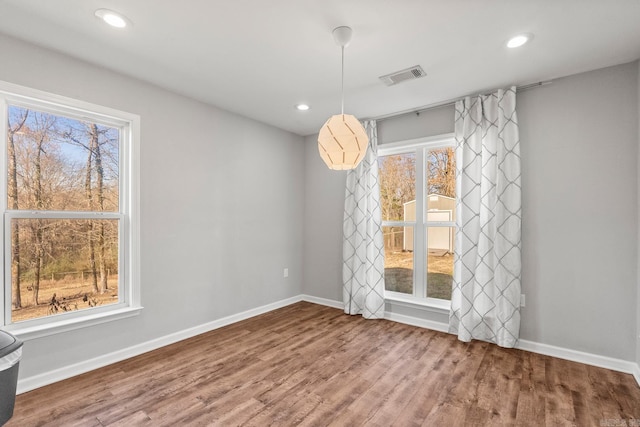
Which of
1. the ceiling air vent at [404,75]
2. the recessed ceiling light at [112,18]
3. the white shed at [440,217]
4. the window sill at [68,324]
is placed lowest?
the window sill at [68,324]

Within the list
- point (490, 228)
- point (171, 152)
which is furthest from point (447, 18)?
point (171, 152)

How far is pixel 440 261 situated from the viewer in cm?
370

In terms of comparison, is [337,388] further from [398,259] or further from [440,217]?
[440,217]

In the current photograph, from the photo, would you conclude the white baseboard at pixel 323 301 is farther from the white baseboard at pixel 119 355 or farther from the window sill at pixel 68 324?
the window sill at pixel 68 324

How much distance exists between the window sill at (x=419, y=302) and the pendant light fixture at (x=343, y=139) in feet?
7.54

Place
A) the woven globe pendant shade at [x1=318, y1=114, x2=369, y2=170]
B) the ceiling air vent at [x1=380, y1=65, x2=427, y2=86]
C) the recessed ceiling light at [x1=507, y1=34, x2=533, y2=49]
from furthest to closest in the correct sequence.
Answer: the ceiling air vent at [x1=380, y1=65, x2=427, y2=86]
the recessed ceiling light at [x1=507, y1=34, x2=533, y2=49]
the woven globe pendant shade at [x1=318, y1=114, x2=369, y2=170]

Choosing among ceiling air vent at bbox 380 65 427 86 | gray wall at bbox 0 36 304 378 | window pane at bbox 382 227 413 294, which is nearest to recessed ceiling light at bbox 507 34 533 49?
ceiling air vent at bbox 380 65 427 86

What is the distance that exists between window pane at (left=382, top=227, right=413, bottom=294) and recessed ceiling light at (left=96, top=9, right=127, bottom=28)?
3358 millimetres

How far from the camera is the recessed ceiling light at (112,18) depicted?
1.93 meters

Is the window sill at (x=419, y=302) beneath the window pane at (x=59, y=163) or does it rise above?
beneath

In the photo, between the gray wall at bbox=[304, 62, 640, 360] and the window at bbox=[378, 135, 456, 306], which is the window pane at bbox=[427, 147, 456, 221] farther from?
the gray wall at bbox=[304, 62, 640, 360]

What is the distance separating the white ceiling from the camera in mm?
1901

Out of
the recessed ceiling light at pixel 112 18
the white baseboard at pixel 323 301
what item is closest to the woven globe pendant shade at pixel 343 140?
the recessed ceiling light at pixel 112 18

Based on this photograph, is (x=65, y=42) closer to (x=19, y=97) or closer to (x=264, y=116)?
(x=19, y=97)
